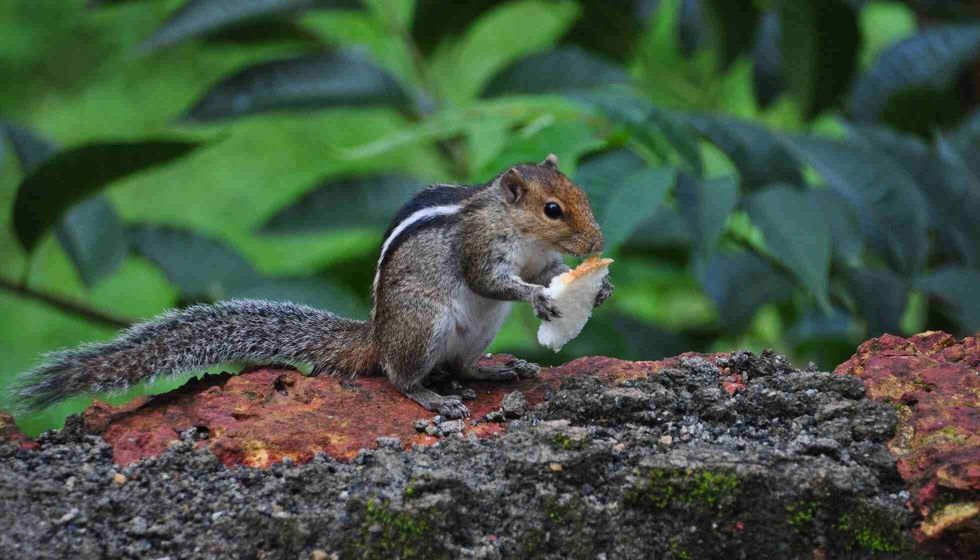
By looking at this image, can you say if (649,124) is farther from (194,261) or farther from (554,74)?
(194,261)

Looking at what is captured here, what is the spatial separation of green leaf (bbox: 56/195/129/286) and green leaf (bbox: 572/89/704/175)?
1.77 meters

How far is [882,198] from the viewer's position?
3.73 m

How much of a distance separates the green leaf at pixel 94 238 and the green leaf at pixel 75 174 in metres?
0.29

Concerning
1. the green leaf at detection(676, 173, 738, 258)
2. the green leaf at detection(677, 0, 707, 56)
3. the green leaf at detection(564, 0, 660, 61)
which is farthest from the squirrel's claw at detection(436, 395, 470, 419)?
the green leaf at detection(677, 0, 707, 56)

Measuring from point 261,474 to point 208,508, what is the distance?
152mm

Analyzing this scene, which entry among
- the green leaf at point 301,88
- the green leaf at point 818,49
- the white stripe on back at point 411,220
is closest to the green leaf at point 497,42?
the green leaf at point 301,88

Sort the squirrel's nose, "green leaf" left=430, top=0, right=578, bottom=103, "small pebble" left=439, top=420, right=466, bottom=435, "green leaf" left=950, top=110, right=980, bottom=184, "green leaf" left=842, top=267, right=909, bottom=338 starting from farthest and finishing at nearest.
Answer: "green leaf" left=430, top=0, right=578, bottom=103
"green leaf" left=950, top=110, right=980, bottom=184
"green leaf" left=842, top=267, right=909, bottom=338
the squirrel's nose
"small pebble" left=439, top=420, right=466, bottom=435

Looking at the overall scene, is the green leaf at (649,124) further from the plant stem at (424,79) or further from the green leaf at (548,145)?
the plant stem at (424,79)

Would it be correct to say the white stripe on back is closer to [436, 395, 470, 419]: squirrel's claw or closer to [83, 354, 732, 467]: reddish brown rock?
[83, 354, 732, 467]: reddish brown rock

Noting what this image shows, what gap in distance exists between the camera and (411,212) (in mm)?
3365

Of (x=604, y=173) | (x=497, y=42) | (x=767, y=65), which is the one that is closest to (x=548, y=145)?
(x=604, y=173)

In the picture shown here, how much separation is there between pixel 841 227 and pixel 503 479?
165cm

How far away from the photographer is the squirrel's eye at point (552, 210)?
341 centimetres

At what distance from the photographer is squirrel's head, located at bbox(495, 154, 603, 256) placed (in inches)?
134
